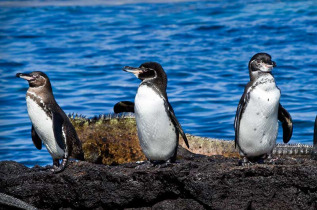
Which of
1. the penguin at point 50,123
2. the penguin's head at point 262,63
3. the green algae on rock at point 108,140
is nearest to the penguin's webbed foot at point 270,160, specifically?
the penguin's head at point 262,63

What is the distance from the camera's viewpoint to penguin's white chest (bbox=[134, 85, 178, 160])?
7.15 m

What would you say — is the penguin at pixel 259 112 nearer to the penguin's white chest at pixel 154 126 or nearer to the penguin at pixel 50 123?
the penguin's white chest at pixel 154 126

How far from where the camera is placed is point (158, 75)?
7.20m

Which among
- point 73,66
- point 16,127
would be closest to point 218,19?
point 73,66

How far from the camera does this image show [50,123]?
24.5 feet

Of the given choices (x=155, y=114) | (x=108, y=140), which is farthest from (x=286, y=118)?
(x=108, y=140)

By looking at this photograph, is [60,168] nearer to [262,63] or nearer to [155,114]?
[155,114]

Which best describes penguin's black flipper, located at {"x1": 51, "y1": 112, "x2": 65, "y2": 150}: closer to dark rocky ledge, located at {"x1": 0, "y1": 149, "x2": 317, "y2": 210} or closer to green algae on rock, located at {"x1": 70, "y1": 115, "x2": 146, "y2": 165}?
dark rocky ledge, located at {"x1": 0, "y1": 149, "x2": 317, "y2": 210}

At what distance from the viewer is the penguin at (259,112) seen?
7.01 metres

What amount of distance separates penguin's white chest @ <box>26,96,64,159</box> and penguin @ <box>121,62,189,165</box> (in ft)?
2.66

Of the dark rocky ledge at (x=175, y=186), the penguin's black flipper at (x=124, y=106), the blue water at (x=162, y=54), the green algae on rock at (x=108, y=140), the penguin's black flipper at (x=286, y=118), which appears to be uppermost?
the penguin's black flipper at (x=124, y=106)

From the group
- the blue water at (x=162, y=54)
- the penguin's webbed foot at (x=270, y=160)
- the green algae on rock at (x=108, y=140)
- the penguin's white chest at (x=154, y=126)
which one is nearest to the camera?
the penguin's webbed foot at (x=270, y=160)

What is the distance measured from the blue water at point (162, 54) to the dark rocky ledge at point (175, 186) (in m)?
5.19

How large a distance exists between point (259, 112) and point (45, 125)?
196cm
